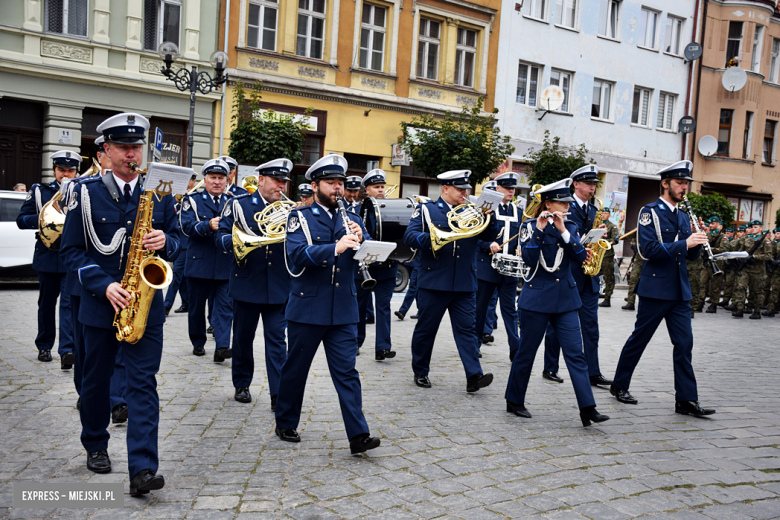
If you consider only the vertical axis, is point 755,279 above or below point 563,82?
below

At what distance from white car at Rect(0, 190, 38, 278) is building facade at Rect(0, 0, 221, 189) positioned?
512cm

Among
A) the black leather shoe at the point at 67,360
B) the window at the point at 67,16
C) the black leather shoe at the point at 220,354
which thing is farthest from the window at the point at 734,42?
the black leather shoe at the point at 67,360

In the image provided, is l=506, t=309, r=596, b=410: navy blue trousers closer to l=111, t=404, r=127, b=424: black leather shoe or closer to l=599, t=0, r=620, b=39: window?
l=111, t=404, r=127, b=424: black leather shoe

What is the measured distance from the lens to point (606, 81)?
98.5ft

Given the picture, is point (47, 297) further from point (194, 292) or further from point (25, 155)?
point (25, 155)

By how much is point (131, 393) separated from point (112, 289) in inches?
25.3

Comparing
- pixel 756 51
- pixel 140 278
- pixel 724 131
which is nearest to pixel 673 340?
pixel 140 278

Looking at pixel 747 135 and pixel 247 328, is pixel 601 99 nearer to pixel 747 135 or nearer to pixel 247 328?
pixel 747 135

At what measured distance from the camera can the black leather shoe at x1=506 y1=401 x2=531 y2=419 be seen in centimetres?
632

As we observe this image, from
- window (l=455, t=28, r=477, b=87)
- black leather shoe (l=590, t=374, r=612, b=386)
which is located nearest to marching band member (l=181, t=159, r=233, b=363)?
black leather shoe (l=590, t=374, r=612, b=386)

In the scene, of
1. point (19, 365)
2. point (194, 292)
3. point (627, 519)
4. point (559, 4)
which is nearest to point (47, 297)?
point (19, 365)

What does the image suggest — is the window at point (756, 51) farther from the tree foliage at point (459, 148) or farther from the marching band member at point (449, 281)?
the marching band member at point (449, 281)

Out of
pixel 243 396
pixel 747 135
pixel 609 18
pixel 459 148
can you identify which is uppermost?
pixel 609 18

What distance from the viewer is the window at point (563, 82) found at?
1120 inches
